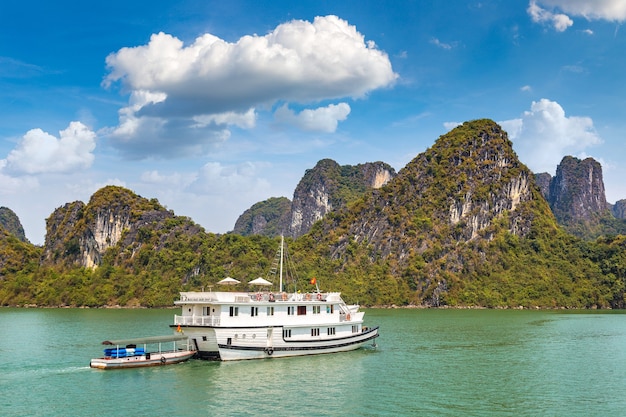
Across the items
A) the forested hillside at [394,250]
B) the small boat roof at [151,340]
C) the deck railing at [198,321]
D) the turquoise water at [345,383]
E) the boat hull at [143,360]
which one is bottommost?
the turquoise water at [345,383]

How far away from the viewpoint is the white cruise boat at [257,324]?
118ft

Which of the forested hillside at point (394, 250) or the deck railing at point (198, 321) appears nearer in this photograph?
the deck railing at point (198, 321)

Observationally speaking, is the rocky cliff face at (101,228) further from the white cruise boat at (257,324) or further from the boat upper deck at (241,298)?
the white cruise boat at (257,324)

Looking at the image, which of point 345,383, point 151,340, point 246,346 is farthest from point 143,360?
point 345,383

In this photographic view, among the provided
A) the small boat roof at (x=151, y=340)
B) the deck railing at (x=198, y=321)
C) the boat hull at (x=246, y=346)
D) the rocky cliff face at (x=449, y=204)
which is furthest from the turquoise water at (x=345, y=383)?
the rocky cliff face at (x=449, y=204)

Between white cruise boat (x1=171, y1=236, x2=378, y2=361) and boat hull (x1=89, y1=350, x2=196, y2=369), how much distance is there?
46.6 inches

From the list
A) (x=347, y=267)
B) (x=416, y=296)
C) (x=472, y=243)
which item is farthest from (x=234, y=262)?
(x=472, y=243)

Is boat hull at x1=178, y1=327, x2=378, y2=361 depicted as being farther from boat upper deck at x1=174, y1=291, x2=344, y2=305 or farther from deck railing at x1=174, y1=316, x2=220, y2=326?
boat upper deck at x1=174, y1=291, x2=344, y2=305

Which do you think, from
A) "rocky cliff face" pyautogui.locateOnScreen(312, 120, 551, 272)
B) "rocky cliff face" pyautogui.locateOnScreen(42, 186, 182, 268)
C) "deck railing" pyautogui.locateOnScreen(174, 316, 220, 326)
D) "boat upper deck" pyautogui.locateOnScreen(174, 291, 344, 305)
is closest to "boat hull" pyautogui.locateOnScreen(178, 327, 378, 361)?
"deck railing" pyautogui.locateOnScreen(174, 316, 220, 326)

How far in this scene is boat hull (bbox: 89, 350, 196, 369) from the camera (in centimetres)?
3384

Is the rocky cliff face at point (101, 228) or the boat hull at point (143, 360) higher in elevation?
the rocky cliff face at point (101, 228)

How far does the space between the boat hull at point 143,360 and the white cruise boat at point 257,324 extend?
46.6 inches

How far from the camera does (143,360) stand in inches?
1363

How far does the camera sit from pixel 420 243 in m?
131
